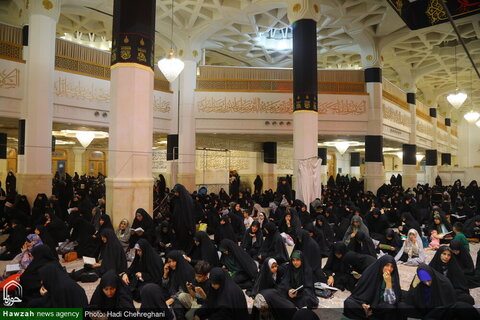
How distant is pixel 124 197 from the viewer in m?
5.32

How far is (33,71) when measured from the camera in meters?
7.07

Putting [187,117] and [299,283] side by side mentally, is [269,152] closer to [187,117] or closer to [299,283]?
[187,117]

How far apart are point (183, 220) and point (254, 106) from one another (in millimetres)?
5856

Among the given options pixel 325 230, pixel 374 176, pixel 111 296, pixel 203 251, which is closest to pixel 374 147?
pixel 374 176

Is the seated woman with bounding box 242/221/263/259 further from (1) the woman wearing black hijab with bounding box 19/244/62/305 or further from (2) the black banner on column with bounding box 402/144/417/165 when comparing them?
(2) the black banner on column with bounding box 402/144/417/165

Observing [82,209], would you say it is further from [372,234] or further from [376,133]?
[376,133]

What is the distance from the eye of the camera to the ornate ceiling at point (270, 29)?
9297mm

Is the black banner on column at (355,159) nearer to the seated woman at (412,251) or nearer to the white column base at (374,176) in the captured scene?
the white column base at (374,176)

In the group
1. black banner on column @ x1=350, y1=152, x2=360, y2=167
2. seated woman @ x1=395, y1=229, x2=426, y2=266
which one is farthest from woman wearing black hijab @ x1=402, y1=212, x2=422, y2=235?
black banner on column @ x1=350, y1=152, x2=360, y2=167

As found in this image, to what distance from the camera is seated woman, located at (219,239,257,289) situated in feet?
11.6

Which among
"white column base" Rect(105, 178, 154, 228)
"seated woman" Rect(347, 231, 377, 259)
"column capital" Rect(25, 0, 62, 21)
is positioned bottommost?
"seated woman" Rect(347, 231, 377, 259)

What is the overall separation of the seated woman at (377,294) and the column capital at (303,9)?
21.9ft

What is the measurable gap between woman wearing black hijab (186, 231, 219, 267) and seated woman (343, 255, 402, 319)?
152cm

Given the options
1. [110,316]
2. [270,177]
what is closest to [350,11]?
[270,177]
